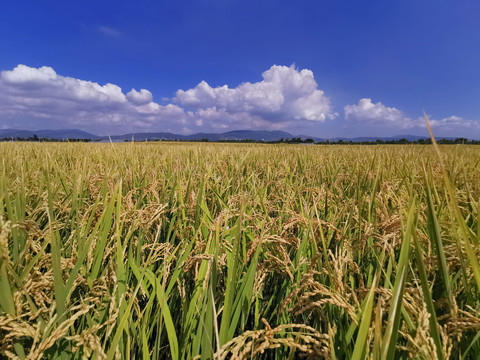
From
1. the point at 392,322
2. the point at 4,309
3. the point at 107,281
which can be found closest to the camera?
the point at 392,322

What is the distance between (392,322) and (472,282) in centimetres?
64

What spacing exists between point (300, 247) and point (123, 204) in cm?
112

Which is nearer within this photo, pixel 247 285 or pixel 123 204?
pixel 247 285

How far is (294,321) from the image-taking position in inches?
39.2

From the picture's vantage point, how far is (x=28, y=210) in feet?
4.58

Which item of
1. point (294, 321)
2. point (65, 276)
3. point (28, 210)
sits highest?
point (28, 210)

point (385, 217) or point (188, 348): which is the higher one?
point (385, 217)

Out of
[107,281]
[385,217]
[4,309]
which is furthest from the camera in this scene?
[385,217]

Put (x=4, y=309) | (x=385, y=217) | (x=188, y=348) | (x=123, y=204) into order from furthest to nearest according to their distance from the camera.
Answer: (x=123, y=204) < (x=385, y=217) < (x=188, y=348) < (x=4, y=309)

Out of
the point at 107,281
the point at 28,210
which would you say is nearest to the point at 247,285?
the point at 107,281

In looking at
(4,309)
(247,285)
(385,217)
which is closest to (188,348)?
(247,285)

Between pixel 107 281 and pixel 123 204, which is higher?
pixel 123 204

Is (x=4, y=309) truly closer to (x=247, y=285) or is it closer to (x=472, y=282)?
(x=247, y=285)

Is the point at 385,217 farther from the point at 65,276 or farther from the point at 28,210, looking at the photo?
the point at 28,210
